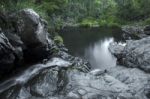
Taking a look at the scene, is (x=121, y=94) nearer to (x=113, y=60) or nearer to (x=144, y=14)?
(x=113, y=60)

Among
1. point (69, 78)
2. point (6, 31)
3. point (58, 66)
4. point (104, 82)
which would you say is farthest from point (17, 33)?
point (104, 82)

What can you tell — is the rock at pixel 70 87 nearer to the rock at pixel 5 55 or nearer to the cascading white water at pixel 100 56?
the rock at pixel 5 55

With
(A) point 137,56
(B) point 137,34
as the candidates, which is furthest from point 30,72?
(B) point 137,34

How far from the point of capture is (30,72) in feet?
65.7

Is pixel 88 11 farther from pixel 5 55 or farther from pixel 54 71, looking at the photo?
pixel 5 55

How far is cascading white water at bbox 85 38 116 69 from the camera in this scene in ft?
80.6

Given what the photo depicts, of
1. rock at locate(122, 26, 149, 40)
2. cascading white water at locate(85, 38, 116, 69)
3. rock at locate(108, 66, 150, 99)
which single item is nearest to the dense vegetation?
cascading white water at locate(85, 38, 116, 69)

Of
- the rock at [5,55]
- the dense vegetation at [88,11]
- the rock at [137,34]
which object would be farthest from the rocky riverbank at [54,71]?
the rock at [137,34]

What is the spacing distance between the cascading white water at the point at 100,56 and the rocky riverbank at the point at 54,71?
1365mm

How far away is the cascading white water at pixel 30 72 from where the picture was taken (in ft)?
58.0

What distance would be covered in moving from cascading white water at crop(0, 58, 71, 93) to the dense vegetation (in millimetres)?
6678

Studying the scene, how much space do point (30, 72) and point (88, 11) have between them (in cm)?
6365

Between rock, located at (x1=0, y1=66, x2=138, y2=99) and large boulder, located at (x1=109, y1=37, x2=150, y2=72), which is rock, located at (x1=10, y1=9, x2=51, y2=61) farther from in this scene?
large boulder, located at (x1=109, y1=37, x2=150, y2=72)

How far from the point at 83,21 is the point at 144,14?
20715 millimetres
